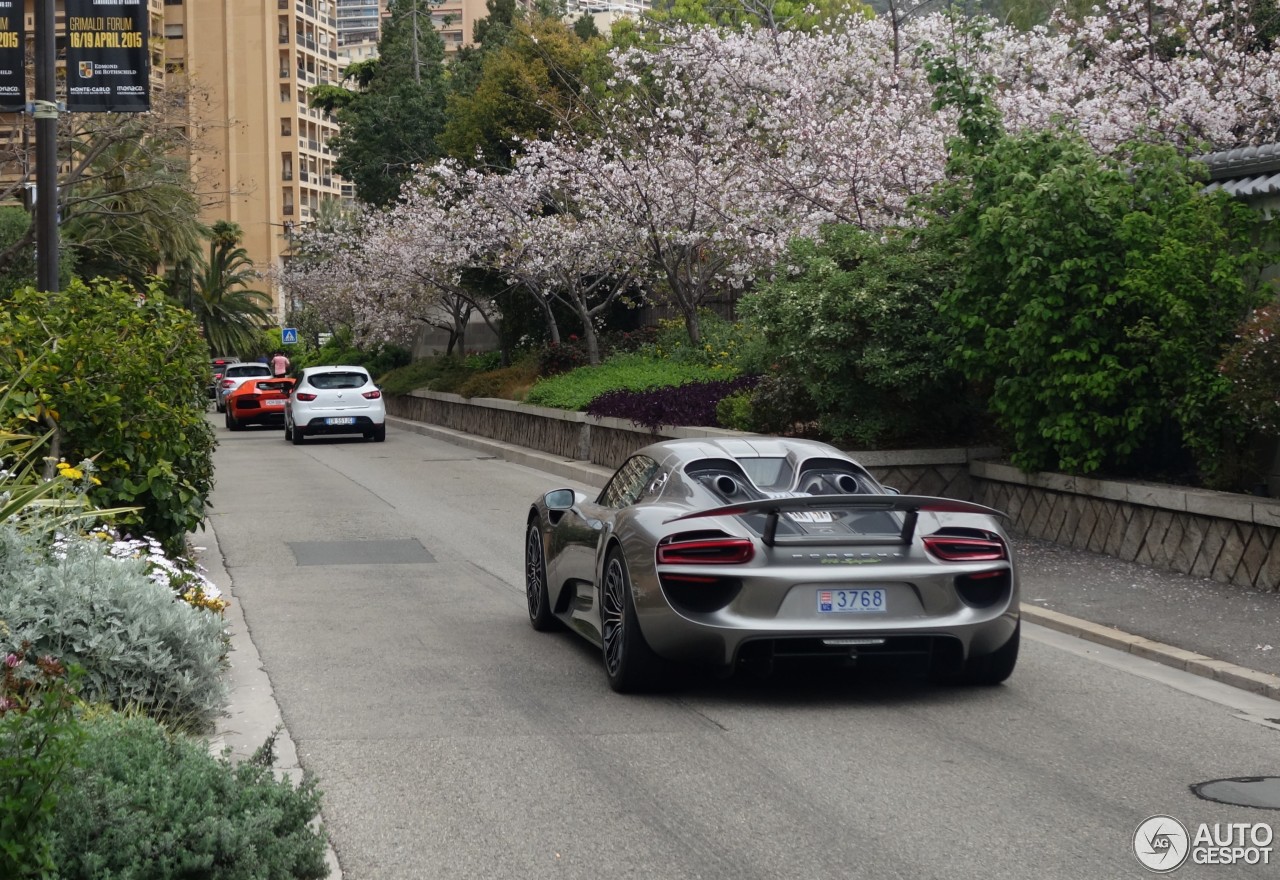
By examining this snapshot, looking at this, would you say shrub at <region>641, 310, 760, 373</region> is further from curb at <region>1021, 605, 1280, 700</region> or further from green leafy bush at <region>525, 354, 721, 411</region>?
curb at <region>1021, 605, 1280, 700</region>

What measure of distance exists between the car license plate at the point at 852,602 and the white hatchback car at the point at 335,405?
26658 millimetres

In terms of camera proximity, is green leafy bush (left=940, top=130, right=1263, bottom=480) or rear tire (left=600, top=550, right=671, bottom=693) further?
green leafy bush (left=940, top=130, right=1263, bottom=480)

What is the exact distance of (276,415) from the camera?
4119 centimetres

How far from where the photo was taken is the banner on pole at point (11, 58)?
1514cm

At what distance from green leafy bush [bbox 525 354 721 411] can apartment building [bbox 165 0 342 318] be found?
70.9m

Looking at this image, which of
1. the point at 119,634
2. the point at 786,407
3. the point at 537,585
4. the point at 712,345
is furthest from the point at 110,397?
the point at 712,345

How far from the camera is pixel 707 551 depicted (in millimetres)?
7859

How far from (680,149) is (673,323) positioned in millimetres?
6635

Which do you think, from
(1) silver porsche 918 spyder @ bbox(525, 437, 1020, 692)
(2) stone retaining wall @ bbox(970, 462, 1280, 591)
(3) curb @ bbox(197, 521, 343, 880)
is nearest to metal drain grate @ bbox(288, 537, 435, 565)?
(3) curb @ bbox(197, 521, 343, 880)

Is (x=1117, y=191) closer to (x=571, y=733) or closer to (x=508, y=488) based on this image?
(x=571, y=733)

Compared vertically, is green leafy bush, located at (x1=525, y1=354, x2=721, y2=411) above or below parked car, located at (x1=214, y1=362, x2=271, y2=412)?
above

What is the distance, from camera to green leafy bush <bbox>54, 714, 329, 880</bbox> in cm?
427

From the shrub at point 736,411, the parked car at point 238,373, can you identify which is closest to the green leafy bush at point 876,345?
the shrub at point 736,411

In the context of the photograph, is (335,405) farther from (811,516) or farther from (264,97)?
(264,97)
